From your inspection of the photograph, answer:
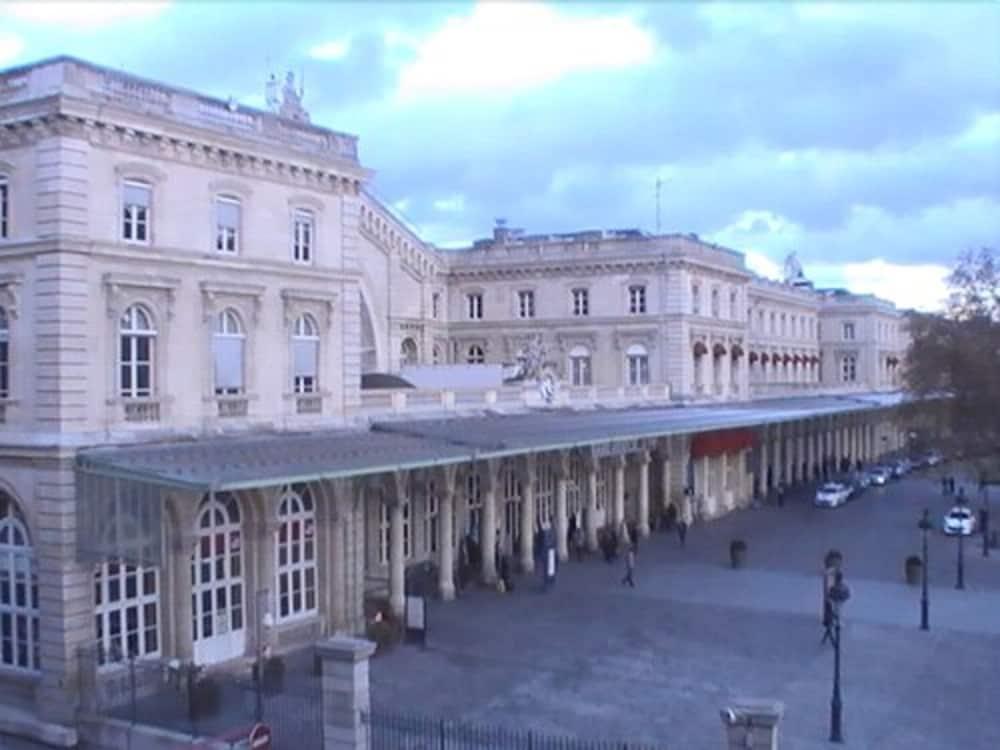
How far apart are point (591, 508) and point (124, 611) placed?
21726 mm

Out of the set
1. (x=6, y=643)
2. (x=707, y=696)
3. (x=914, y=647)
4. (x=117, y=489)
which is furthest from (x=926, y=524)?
(x=6, y=643)

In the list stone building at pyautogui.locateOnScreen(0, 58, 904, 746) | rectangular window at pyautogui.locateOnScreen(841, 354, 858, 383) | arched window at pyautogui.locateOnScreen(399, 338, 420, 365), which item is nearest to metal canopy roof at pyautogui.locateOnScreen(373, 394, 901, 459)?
stone building at pyautogui.locateOnScreen(0, 58, 904, 746)

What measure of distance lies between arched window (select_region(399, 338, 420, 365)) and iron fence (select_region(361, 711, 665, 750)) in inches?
1267

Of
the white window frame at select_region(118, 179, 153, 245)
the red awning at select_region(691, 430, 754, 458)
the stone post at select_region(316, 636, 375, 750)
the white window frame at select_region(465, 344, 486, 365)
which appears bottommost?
the stone post at select_region(316, 636, 375, 750)

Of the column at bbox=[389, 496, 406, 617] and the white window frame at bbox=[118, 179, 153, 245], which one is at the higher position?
the white window frame at bbox=[118, 179, 153, 245]

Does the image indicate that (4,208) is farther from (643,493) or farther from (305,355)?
(643,493)

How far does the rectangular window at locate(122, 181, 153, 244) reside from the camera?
2312 cm

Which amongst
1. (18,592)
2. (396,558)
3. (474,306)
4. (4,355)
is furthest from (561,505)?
(4,355)

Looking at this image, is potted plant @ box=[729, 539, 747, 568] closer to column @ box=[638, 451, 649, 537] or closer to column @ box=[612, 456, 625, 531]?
column @ box=[612, 456, 625, 531]

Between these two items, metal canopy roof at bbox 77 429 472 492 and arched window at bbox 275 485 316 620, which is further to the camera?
arched window at bbox 275 485 316 620

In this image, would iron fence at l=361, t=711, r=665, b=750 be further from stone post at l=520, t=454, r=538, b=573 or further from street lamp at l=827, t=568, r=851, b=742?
stone post at l=520, t=454, r=538, b=573

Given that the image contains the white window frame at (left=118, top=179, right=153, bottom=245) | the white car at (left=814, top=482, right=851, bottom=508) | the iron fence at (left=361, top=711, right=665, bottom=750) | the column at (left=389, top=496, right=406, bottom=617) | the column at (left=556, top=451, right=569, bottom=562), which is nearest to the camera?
the iron fence at (left=361, top=711, right=665, bottom=750)

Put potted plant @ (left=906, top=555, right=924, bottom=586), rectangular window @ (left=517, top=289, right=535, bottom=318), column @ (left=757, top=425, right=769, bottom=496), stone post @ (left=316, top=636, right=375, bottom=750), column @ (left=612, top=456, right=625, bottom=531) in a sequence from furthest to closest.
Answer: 1. column @ (left=757, top=425, right=769, bottom=496)
2. rectangular window @ (left=517, top=289, right=535, bottom=318)
3. column @ (left=612, top=456, right=625, bottom=531)
4. potted plant @ (left=906, top=555, right=924, bottom=586)
5. stone post @ (left=316, top=636, right=375, bottom=750)

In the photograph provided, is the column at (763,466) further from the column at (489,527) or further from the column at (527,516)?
the column at (489,527)
